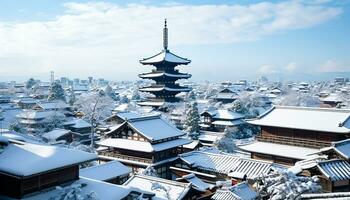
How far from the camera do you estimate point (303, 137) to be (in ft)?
96.8

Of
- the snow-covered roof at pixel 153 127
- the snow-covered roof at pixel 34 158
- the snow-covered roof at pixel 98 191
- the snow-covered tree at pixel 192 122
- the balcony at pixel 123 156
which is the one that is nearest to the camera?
the snow-covered roof at pixel 34 158

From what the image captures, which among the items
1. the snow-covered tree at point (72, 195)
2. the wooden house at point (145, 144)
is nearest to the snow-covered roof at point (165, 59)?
the wooden house at point (145, 144)

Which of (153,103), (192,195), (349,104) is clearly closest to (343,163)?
(192,195)

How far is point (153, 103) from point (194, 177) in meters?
33.4

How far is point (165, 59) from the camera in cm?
5828

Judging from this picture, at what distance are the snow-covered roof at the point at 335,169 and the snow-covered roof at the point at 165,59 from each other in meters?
38.8

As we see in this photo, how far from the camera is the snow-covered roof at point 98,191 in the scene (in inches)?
609

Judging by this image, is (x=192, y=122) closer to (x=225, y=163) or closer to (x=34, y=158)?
(x=225, y=163)

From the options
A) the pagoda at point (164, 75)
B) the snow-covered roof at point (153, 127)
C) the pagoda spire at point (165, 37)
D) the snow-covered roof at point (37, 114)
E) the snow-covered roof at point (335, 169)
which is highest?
the pagoda spire at point (165, 37)

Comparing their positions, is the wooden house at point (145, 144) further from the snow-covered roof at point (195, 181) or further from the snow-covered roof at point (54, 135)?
the snow-covered roof at point (54, 135)

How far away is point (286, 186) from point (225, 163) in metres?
19.0

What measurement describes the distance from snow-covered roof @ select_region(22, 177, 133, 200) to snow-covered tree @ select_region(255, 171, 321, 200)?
6.96m

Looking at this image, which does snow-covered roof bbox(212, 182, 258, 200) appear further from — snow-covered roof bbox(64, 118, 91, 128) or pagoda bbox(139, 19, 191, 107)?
snow-covered roof bbox(64, 118, 91, 128)

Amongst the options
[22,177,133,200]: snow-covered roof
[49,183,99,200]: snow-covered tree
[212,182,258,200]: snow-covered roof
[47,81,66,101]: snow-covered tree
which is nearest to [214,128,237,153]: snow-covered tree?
[212,182,258,200]: snow-covered roof
